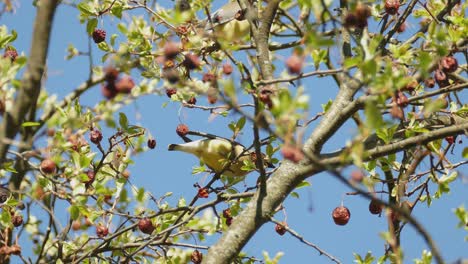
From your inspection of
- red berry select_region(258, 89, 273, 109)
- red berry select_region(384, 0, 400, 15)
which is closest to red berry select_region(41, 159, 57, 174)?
red berry select_region(258, 89, 273, 109)

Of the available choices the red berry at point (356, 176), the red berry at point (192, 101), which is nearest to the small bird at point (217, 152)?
the red berry at point (192, 101)

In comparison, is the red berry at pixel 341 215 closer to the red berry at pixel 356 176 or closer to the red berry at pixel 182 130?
the red berry at pixel 182 130

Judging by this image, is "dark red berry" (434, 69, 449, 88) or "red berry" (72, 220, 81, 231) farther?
"red berry" (72, 220, 81, 231)

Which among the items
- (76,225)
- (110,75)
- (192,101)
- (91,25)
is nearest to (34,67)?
(110,75)

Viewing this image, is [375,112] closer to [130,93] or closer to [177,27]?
[130,93]

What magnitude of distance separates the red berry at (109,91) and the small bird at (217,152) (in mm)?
2118

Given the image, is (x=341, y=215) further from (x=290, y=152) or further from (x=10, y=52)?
(x=290, y=152)

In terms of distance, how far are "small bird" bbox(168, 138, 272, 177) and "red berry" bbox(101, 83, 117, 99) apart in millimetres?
2118

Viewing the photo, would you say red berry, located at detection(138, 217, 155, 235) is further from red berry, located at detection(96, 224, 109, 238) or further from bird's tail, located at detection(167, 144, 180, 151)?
bird's tail, located at detection(167, 144, 180, 151)

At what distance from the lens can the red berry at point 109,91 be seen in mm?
2668

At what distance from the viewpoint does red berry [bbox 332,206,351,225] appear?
460 centimetres

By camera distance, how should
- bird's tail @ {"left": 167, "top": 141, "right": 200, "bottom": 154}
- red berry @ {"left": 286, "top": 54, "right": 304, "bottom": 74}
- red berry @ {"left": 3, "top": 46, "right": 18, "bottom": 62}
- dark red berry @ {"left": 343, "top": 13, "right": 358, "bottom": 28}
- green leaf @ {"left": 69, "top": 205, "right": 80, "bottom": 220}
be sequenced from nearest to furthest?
red berry @ {"left": 286, "top": 54, "right": 304, "bottom": 74}
dark red berry @ {"left": 343, "top": 13, "right": 358, "bottom": 28}
green leaf @ {"left": 69, "top": 205, "right": 80, "bottom": 220}
red berry @ {"left": 3, "top": 46, "right": 18, "bottom": 62}
bird's tail @ {"left": 167, "top": 141, "right": 200, "bottom": 154}

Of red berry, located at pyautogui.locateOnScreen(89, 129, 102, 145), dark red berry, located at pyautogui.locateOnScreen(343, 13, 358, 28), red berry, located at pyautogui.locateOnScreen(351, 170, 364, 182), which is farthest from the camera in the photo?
red berry, located at pyautogui.locateOnScreen(89, 129, 102, 145)

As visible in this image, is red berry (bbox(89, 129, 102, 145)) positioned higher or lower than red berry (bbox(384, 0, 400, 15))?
lower
